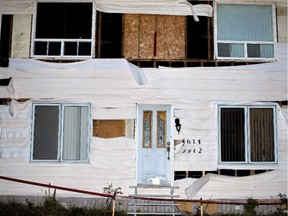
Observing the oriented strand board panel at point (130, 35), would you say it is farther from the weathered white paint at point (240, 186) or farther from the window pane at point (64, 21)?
the weathered white paint at point (240, 186)

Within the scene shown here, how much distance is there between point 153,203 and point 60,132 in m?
3.33

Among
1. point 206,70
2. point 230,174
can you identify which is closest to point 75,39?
point 206,70

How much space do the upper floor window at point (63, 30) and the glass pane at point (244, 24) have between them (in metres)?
4.01

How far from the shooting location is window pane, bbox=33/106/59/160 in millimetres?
11414

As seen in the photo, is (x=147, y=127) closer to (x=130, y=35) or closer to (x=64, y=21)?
(x=130, y=35)

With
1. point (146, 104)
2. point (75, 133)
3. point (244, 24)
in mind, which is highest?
point (244, 24)

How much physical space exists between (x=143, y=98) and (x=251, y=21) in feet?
13.5

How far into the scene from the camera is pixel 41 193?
36.9ft

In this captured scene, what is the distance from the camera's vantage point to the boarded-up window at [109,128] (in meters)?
11.5

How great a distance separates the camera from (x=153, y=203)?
10.9 meters

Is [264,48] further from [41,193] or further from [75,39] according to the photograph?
[41,193]

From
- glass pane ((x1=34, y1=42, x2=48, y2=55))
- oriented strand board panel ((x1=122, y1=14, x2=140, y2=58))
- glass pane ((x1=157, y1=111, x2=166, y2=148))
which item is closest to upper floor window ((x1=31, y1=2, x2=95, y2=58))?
glass pane ((x1=34, y1=42, x2=48, y2=55))

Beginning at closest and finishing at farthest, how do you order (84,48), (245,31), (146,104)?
1. (146,104)
2. (84,48)
3. (245,31)

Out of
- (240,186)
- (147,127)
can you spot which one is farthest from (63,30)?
(240,186)
